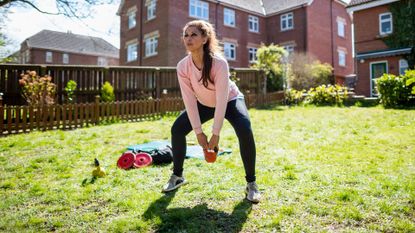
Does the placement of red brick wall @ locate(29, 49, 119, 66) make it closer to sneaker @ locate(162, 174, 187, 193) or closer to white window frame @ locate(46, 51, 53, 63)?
white window frame @ locate(46, 51, 53, 63)

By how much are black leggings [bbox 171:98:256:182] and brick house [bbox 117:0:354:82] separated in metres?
19.9

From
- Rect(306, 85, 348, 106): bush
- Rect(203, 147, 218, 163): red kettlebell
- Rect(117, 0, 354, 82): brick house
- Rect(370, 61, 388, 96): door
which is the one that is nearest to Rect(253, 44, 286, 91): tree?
Rect(306, 85, 348, 106): bush

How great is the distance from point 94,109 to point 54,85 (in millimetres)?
2224

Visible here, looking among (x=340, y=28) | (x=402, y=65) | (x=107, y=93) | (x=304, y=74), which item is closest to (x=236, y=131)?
(x=107, y=93)

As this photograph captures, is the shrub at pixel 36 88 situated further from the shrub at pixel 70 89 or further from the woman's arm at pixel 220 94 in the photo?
the woman's arm at pixel 220 94

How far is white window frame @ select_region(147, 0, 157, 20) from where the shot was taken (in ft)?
83.0

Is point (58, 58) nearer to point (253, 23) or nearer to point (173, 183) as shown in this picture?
point (253, 23)

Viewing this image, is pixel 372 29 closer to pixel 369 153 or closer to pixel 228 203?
pixel 369 153

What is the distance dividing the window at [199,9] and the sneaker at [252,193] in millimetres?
23000

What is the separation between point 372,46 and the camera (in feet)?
74.0

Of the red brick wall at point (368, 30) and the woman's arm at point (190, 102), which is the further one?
the red brick wall at point (368, 30)

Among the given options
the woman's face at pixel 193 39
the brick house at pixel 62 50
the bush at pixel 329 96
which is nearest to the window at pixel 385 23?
the bush at pixel 329 96

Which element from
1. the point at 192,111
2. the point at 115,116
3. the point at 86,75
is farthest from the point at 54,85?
the point at 192,111

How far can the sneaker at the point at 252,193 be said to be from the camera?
135 inches
